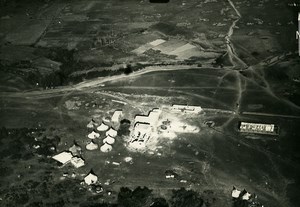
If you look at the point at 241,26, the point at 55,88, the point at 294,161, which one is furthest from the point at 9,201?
the point at 241,26

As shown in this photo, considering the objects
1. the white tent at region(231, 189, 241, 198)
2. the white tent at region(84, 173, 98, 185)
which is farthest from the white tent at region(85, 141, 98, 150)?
the white tent at region(231, 189, 241, 198)

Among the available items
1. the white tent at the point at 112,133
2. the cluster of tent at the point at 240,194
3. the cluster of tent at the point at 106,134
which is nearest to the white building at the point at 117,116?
the cluster of tent at the point at 106,134

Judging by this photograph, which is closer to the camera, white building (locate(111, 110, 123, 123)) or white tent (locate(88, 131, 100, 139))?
white tent (locate(88, 131, 100, 139))

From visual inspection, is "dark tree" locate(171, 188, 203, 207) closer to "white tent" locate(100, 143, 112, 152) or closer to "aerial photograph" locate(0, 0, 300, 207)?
"aerial photograph" locate(0, 0, 300, 207)

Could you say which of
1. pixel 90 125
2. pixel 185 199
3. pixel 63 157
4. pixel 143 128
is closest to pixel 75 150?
pixel 63 157

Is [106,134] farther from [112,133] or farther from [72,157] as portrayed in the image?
[72,157]

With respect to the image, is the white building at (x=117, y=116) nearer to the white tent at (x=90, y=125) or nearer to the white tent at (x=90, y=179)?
the white tent at (x=90, y=125)
